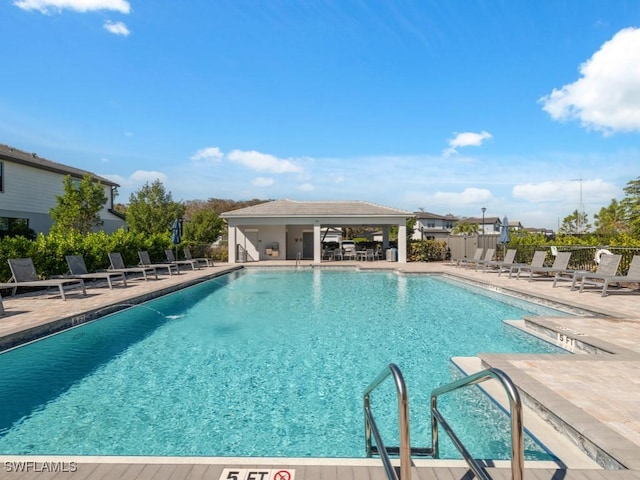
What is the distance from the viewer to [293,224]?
85.5ft

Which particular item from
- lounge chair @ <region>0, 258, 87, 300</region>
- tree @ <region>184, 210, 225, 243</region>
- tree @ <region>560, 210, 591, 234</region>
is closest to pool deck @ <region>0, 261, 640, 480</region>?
lounge chair @ <region>0, 258, 87, 300</region>

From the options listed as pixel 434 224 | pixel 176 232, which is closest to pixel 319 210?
pixel 176 232

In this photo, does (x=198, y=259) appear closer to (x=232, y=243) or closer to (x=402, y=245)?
(x=232, y=243)

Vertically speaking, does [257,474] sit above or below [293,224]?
below

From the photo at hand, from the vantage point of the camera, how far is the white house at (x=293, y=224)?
25.5 m

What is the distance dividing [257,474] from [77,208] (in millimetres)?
21683

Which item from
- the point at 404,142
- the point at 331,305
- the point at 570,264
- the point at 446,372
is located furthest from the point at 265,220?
the point at 446,372

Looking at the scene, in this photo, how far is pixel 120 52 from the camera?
1459 cm

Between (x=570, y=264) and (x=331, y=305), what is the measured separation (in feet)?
37.9

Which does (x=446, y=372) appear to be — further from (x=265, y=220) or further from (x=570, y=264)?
(x=265, y=220)

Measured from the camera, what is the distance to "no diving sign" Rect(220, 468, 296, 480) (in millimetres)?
2619

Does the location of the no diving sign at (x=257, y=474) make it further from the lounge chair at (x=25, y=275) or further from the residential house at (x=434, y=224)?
the residential house at (x=434, y=224)
